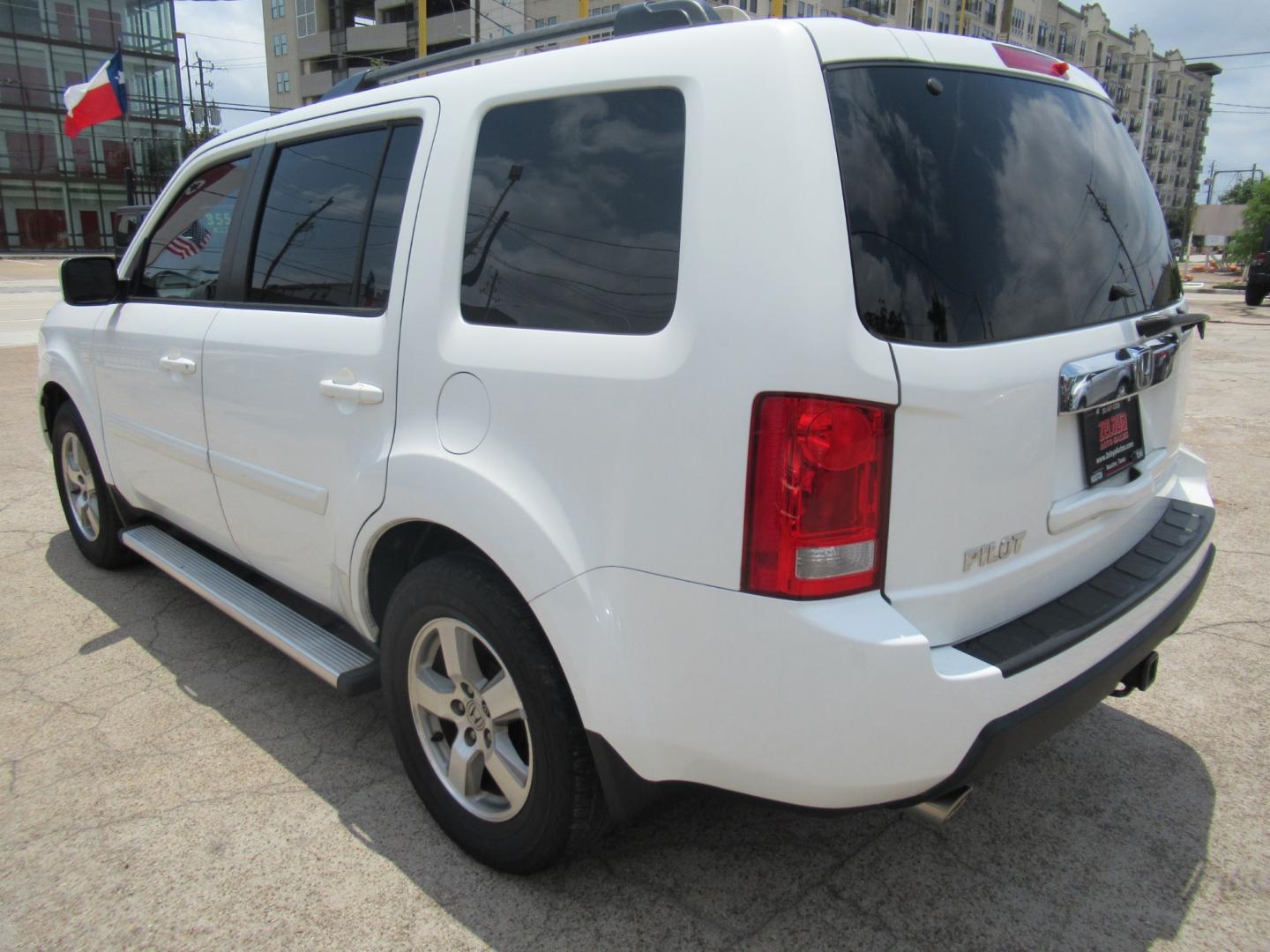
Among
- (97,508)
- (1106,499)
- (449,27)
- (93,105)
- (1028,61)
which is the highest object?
(449,27)

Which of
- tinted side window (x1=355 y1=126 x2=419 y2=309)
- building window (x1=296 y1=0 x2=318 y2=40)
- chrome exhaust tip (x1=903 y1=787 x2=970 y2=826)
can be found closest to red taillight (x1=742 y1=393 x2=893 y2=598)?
chrome exhaust tip (x1=903 y1=787 x2=970 y2=826)

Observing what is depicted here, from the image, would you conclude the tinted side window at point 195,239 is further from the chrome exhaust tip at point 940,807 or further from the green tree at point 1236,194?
the green tree at point 1236,194

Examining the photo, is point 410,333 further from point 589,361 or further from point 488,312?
point 589,361

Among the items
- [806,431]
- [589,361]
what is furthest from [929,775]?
[589,361]

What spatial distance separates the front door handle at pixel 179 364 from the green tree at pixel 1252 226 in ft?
132

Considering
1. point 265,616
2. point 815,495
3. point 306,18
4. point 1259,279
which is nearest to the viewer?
point 815,495

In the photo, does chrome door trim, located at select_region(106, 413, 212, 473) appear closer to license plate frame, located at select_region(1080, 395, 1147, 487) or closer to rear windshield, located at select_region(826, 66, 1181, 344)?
rear windshield, located at select_region(826, 66, 1181, 344)

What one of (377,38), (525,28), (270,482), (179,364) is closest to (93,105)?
(179,364)

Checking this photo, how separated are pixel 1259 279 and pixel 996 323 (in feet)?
90.3

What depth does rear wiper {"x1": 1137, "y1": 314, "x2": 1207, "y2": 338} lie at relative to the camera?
7.16ft

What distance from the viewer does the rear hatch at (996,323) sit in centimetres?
168

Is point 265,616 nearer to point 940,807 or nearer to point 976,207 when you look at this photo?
point 940,807

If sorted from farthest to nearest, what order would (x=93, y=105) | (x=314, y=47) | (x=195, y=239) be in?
(x=314, y=47), (x=93, y=105), (x=195, y=239)

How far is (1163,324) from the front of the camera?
7.36 ft
